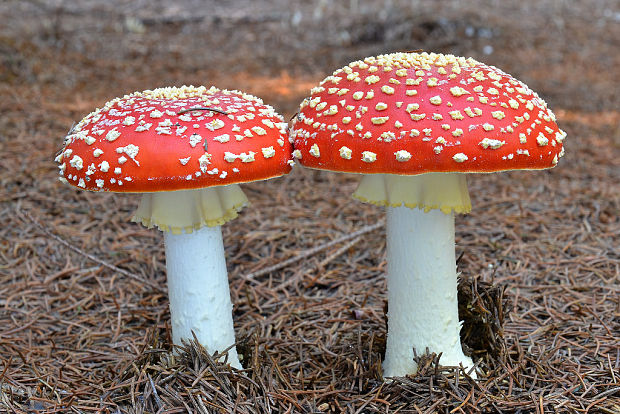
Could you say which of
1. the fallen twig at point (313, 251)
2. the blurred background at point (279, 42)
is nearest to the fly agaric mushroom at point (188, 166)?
the fallen twig at point (313, 251)

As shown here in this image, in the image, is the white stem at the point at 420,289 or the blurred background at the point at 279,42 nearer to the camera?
the white stem at the point at 420,289

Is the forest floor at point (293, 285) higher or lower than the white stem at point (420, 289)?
lower

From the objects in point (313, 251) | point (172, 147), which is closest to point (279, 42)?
point (313, 251)

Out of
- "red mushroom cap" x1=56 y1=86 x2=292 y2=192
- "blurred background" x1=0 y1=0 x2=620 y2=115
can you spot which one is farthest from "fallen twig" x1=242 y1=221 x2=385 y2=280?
"blurred background" x1=0 y1=0 x2=620 y2=115

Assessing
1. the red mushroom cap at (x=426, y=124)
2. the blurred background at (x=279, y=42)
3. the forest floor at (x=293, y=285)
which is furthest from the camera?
Result: the blurred background at (x=279, y=42)

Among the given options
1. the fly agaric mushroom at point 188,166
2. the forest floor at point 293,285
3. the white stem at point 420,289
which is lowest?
the forest floor at point 293,285

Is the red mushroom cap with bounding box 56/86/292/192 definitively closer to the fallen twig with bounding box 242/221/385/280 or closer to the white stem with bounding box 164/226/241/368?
the white stem with bounding box 164/226/241/368

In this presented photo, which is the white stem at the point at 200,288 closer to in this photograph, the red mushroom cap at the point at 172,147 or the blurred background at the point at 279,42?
the red mushroom cap at the point at 172,147

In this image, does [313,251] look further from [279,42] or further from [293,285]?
[279,42]
